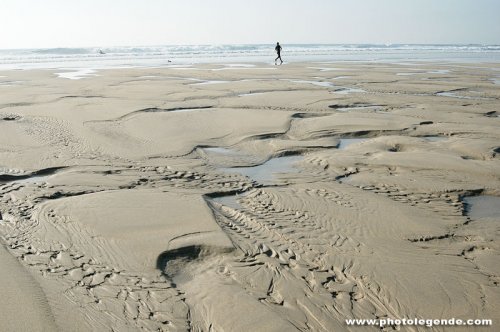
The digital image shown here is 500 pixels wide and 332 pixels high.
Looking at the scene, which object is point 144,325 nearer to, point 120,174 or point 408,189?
point 120,174

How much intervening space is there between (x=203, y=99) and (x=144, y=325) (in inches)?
340

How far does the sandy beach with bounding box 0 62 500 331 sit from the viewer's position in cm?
262

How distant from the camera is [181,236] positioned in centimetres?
349

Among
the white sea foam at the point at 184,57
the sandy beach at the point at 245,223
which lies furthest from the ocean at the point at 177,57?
the sandy beach at the point at 245,223

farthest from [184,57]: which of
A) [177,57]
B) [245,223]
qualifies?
[245,223]

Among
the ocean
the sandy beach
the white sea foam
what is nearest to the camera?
the sandy beach

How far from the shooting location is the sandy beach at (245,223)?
2623 millimetres

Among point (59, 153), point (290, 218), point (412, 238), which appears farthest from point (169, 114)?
point (412, 238)

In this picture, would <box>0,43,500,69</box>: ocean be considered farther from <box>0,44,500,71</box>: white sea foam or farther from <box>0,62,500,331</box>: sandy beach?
<box>0,62,500,331</box>: sandy beach

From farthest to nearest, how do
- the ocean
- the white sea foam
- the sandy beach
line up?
the ocean < the white sea foam < the sandy beach

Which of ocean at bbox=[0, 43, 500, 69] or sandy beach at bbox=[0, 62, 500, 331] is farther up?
ocean at bbox=[0, 43, 500, 69]

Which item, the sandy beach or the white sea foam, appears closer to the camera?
the sandy beach

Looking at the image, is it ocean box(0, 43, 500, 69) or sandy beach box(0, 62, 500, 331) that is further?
ocean box(0, 43, 500, 69)

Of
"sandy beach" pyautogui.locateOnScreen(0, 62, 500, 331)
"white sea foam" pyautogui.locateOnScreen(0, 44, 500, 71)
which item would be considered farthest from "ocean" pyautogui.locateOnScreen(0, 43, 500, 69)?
"sandy beach" pyautogui.locateOnScreen(0, 62, 500, 331)
